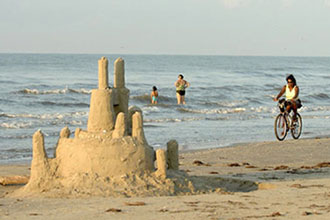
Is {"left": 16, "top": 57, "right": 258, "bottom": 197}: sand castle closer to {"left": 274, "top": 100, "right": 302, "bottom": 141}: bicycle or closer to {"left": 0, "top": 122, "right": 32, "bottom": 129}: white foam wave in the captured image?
{"left": 274, "top": 100, "right": 302, "bottom": 141}: bicycle

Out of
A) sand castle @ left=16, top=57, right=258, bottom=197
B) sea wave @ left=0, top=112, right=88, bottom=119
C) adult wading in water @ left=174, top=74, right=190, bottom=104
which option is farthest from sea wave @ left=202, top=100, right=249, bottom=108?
sand castle @ left=16, top=57, right=258, bottom=197

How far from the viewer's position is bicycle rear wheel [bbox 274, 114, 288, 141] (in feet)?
52.1

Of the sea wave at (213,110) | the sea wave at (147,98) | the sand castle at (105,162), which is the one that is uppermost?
the sea wave at (147,98)

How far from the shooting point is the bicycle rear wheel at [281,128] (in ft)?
52.1

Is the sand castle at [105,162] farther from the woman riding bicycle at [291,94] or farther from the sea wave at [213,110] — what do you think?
the sea wave at [213,110]

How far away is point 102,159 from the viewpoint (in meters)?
8.44

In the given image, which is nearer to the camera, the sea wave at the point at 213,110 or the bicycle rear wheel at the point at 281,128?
the bicycle rear wheel at the point at 281,128

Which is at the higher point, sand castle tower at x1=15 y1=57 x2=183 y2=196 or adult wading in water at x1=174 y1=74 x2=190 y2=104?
adult wading in water at x1=174 y1=74 x2=190 y2=104

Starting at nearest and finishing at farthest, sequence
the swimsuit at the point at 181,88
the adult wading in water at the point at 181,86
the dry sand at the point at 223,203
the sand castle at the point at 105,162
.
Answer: the dry sand at the point at 223,203
the sand castle at the point at 105,162
the adult wading in water at the point at 181,86
the swimsuit at the point at 181,88

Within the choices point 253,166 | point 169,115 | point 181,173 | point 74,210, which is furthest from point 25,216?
point 169,115

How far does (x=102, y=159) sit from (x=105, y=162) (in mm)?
54

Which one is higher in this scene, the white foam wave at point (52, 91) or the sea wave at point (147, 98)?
the white foam wave at point (52, 91)

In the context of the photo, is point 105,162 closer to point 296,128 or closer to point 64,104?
point 296,128

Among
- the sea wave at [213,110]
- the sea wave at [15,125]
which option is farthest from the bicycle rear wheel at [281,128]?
the sea wave at [213,110]
